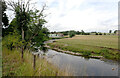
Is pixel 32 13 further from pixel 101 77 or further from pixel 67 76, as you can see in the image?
pixel 101 77

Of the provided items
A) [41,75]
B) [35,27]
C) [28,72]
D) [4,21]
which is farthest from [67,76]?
[4,21]

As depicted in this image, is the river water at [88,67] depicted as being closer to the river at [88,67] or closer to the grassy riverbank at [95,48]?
the river at [88,67]

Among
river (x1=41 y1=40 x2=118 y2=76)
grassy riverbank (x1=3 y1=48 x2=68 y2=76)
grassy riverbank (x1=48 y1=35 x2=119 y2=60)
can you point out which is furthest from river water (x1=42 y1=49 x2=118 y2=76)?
grassy riverbank (x1=48 y1=35 x2=119 y2=60)

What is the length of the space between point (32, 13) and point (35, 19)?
1.50ft

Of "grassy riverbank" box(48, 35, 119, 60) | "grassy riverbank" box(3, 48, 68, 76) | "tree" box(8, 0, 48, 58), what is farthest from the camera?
"grassy riverbank" box(48, 35, 119, 60)

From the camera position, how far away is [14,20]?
478cm

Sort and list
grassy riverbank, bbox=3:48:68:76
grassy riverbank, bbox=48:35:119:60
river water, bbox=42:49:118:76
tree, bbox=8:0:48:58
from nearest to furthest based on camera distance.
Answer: grassy riverbank, bbox=3:48:68:76 < tree, bbox=8:0:48:58 < river water, bbox=42:49:118:76 < grassy riverbank, bbox=48:35:119:60

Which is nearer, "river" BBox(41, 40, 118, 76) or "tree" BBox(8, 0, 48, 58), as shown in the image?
"tree" BBox(8, 0, 48, 58)

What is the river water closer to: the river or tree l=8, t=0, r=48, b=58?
the river

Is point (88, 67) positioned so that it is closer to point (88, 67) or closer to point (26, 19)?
point (88, 67)

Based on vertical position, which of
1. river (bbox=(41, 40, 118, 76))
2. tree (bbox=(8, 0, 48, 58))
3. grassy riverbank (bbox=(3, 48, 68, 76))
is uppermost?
tree (bbox=(8, 0, 48, 58))

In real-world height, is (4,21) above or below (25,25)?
above

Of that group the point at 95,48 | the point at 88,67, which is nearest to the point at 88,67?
the point at 88,67

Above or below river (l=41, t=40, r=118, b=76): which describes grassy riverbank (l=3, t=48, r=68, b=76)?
above
